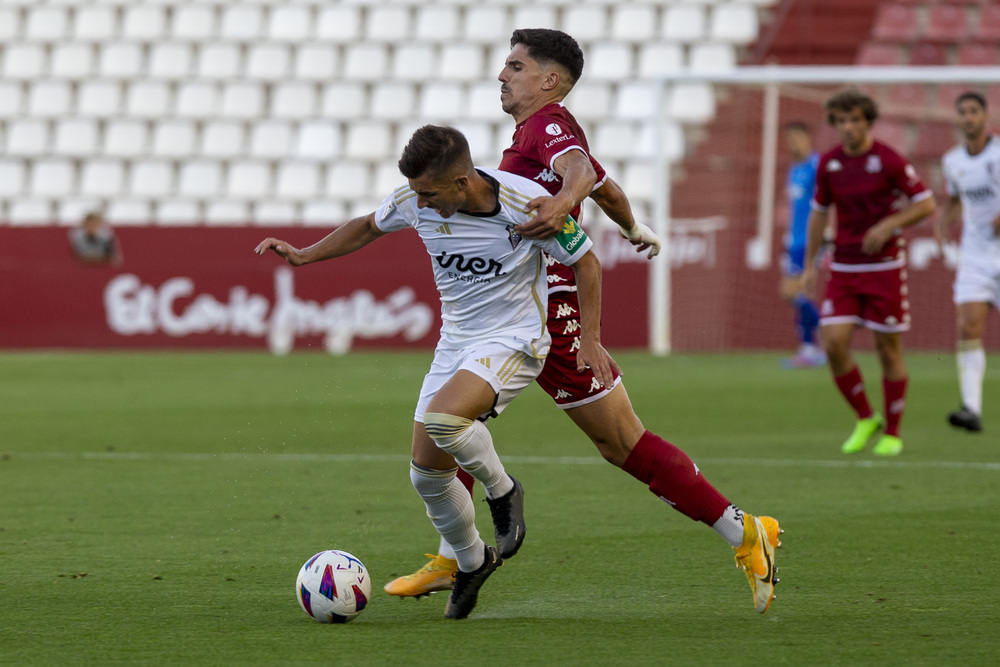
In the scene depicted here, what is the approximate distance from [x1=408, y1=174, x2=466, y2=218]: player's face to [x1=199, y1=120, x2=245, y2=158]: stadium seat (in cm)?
1623

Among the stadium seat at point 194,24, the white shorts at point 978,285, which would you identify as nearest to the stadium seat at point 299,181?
the stadium seat at point 194,24

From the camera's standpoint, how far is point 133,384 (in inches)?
486

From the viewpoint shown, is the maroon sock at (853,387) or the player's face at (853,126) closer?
the player's face at (853,126)

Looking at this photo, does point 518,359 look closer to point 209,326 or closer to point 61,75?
point 209,326

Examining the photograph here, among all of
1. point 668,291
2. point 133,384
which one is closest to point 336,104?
point 668,291

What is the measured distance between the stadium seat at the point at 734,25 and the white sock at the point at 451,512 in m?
15.9

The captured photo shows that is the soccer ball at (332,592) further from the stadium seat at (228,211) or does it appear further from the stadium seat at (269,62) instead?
the stadium seat at (269,62)

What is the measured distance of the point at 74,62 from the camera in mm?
20750

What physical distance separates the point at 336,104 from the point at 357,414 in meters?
10.6

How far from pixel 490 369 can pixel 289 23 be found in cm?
1751

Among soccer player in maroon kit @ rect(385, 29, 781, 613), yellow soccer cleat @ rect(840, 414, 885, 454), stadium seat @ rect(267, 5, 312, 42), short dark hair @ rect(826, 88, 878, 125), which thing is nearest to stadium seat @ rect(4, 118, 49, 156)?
stadium seat @ rect(267, 5, 312, 42)

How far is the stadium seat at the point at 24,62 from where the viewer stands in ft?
68.3

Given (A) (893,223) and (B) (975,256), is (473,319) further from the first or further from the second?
(B) (975,256)

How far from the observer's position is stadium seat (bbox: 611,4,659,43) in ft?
63.9
